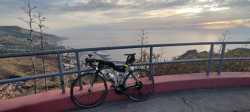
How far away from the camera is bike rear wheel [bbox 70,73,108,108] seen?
15.3 feet

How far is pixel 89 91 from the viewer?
481 cm

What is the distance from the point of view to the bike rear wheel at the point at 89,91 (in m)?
4.65

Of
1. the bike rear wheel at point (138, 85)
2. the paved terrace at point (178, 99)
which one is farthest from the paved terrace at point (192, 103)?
the bike rear wheel at point (138, 85)

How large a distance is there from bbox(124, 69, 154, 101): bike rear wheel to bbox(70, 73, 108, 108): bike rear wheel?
0.54 metres

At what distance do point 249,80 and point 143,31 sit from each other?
69.4 feet

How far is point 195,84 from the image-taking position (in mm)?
5727

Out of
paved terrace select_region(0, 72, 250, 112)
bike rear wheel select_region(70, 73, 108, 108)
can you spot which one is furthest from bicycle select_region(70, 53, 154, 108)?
paved terrace select_region(0, 72, 250, 112)

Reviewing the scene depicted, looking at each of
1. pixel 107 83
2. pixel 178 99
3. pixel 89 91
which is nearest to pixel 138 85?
pixel 107 83

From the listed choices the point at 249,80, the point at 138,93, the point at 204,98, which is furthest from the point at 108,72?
the point at 249,80

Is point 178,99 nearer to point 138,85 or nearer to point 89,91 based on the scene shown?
point 138,85

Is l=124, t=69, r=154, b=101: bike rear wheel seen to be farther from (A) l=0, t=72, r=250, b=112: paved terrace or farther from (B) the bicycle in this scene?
(A) l=0, t=72, r=250, b=112: paved terrace

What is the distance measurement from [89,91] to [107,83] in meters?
0.42

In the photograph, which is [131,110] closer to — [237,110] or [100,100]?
[100,100]

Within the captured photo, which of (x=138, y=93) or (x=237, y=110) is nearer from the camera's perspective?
(x=237, y=110)
